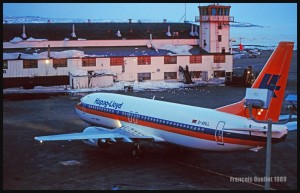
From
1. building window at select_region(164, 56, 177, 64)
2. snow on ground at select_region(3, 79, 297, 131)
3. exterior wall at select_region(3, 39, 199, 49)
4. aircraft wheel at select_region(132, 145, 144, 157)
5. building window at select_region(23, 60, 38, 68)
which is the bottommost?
aircraft wheel at select_region(132, 145, 144, 157)

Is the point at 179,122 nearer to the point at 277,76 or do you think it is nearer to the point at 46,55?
the point at 277,76

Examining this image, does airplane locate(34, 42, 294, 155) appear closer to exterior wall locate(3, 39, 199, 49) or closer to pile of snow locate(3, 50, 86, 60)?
pile of snow locate(3, 50, 86, 60)

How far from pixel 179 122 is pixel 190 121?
1100mm

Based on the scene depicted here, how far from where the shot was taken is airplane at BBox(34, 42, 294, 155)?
2977 cm

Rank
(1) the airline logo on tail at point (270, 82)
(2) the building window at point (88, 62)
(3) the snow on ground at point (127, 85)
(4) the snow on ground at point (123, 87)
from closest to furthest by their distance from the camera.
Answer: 1. (1) the airline logo on tail at point (270, 82)
2. (4) the snow on ground at point (123, 87)
3. (3) the snow on ground at point (127, 85)
4. (2) the building window at point (88, 62)

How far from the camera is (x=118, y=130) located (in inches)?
1507

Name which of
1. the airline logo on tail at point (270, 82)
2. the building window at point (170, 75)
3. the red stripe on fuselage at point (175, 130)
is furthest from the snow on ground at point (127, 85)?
the airline logo on tail at point (270, 82)

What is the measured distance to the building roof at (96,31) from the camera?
3633 inches

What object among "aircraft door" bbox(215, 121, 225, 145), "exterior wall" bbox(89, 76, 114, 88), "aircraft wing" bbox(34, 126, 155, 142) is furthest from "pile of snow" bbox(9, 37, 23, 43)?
"aircraft door" bbox(215, 121, 225, 145)

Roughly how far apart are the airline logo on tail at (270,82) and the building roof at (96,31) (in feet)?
217

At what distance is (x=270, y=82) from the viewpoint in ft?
99.0

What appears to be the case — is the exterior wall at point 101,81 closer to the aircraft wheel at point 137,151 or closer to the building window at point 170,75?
the building window at point 170,75

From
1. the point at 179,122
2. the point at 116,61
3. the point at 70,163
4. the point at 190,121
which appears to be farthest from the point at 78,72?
the point at 190,121

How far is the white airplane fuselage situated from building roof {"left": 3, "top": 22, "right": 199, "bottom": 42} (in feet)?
168
